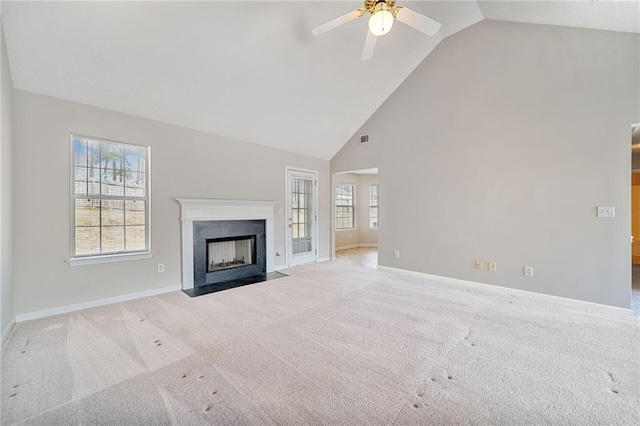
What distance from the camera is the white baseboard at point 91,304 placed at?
9.51ft

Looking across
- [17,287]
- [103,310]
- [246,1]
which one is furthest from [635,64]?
[17,287]

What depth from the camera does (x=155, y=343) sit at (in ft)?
7.95

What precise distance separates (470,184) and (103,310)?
539cm

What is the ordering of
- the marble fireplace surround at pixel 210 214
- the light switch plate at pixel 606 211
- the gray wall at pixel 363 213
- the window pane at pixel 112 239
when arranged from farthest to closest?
1. the gray wall at pixel 363 213
2. the marble fireplace surround at pixel 210 214
3. the window pane at pixel 112 239
4. the light switch plate at pixel 606 211

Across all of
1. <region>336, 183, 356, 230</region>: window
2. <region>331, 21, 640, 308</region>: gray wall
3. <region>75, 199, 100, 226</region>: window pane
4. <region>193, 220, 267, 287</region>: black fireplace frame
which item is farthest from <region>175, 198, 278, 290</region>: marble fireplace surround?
<region>336, 183, 356, 230</region>: window

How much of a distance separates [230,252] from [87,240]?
6.81 ft

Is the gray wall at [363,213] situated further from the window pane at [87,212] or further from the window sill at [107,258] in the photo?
the window pane at [87,212]

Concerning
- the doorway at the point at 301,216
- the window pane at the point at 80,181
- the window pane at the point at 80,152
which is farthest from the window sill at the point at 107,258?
the doorway at the point at 301,216

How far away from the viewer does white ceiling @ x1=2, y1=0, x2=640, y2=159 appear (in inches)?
102

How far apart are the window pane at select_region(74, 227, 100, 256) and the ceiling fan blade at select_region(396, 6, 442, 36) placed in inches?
169

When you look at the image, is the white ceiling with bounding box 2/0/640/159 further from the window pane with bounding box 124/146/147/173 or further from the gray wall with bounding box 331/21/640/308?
the window pane with bounding box 124/146/147/173

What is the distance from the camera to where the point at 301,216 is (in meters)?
6.02

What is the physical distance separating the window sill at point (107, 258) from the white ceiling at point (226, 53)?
6.24 ft

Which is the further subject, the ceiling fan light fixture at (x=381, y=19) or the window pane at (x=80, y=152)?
the window pane at (x=80, y=152)
